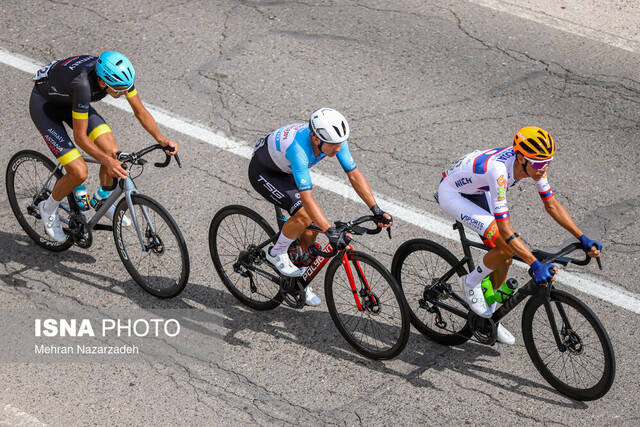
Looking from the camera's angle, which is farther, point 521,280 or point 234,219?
point 521,280

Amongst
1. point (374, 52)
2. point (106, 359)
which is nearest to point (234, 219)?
point (106, 359)

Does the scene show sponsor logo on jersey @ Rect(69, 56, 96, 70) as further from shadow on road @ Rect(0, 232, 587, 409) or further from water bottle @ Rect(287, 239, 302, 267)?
water bottle @ Rect(287, 239, 302, 267)

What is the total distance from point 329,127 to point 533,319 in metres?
2.12

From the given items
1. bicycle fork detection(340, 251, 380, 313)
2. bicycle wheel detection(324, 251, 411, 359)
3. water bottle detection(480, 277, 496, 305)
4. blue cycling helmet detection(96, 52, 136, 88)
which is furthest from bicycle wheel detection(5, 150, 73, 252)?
water bottle detection(480, 277, 496, 305)

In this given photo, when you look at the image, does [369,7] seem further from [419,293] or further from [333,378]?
[333,378]

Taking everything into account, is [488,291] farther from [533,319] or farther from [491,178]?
[491,178]

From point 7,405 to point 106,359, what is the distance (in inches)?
32.4

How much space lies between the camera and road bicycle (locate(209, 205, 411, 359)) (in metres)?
6.07

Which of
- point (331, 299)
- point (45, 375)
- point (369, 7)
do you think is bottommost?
point (45, 375)

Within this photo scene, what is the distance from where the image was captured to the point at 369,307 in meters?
6.29

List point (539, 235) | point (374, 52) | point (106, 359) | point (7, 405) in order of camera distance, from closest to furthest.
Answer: point (7, 405)
point (106, 359)
point (539, 235)
point (374, 52)

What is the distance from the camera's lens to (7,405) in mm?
5926

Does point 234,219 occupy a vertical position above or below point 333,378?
above

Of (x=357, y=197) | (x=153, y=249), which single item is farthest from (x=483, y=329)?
(x=153, y=249)
